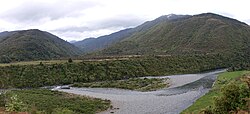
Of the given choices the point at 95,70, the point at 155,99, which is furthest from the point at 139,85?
the point at 95,70

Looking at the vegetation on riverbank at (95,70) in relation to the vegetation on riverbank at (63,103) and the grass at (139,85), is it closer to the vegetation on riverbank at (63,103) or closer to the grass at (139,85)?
the grass at (139,85)

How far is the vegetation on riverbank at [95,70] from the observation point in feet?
399

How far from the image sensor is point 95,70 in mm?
137375

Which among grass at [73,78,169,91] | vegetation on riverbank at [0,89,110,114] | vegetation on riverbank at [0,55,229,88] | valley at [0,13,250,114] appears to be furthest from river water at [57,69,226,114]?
vegetation on riverbank at [0,55,229,88]

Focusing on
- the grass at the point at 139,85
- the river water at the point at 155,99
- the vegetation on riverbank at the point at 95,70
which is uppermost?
the vegetation on riverbank at the point at 95,70

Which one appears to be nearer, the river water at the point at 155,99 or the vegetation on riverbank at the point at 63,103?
the vegetation on riverbank at the point at 63,103

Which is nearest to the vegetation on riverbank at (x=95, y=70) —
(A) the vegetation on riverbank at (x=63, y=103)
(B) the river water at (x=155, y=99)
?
(B) the river water at (x=155, y=99)

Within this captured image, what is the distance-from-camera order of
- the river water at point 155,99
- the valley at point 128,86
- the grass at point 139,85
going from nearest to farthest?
the valley at point 128,86 → the river water at point 155,99 → the grass at point 139,85

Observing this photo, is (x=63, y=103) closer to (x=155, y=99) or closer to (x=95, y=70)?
(x=155, y=99)

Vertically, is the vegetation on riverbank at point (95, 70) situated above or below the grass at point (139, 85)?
above

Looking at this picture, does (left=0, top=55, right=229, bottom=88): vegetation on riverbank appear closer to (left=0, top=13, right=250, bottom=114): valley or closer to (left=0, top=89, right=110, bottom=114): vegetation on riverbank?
(left=0, top=13, right=250, bottom=114): valley

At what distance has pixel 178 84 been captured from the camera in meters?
109

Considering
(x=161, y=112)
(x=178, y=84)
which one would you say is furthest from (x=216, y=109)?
(x=178, y=84)

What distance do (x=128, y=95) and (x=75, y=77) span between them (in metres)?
42.6
